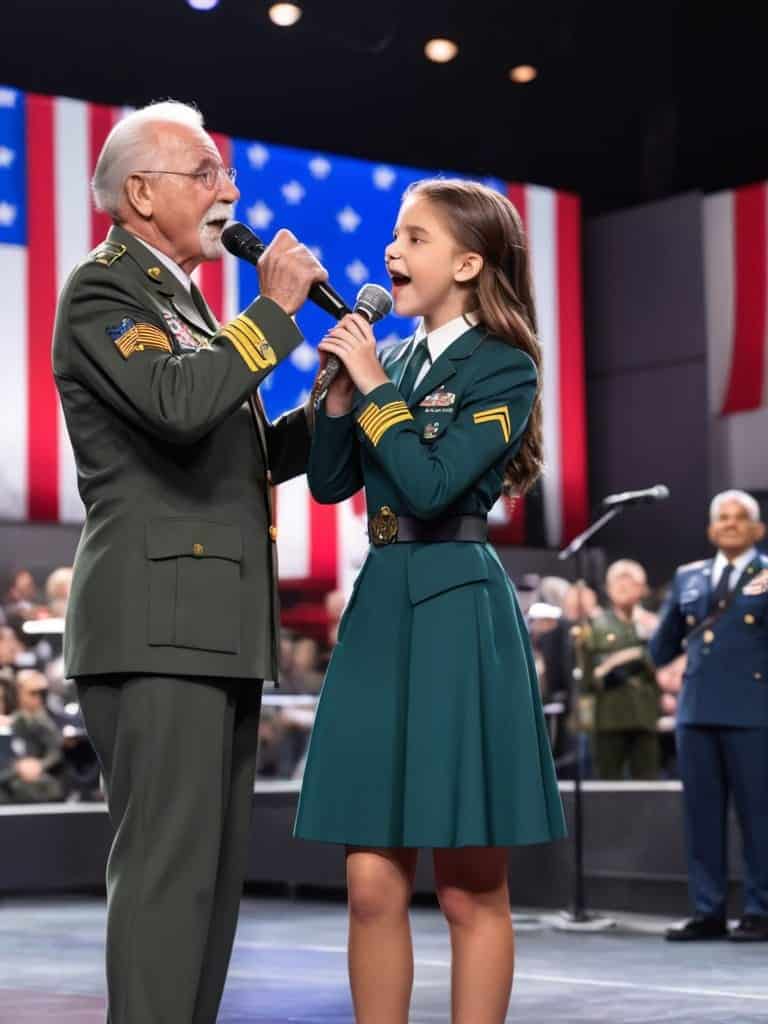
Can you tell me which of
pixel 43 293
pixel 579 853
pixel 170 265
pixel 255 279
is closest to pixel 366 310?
pixel 170 265

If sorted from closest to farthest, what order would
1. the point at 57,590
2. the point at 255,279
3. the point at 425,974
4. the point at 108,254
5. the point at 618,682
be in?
the point at 108,254
the point at 425,974
the point at 618,682
the point at 57,590
the point at 255,279

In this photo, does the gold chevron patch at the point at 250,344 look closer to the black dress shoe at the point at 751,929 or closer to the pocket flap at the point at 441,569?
the pocket flap at the point at 441,569

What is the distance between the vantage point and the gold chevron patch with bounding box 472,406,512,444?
2.20 m

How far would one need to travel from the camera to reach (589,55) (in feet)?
30.3

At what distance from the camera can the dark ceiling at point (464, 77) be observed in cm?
823

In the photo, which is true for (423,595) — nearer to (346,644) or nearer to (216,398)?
(346,644)

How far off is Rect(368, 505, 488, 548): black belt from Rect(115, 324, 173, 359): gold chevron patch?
1.19 ft

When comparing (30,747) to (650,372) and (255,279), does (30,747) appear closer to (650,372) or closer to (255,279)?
(255,279)

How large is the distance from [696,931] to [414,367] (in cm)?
342

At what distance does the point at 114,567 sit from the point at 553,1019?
185 centimetres

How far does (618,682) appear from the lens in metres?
6.63

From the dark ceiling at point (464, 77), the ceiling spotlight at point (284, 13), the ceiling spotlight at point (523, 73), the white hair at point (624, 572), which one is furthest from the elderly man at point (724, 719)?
the ceiling spotlight at point (523, 73)

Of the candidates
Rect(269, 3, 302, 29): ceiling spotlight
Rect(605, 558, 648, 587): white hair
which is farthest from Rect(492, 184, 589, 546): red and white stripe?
Rect(605, 558, 648, 587): white hair

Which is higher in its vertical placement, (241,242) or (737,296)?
(737,296)
